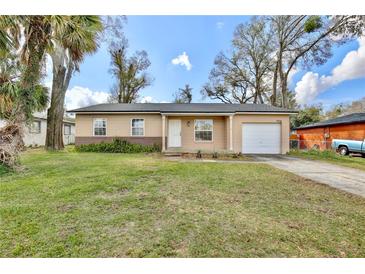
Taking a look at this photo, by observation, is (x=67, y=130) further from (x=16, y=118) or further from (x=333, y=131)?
(x=333, y=131)

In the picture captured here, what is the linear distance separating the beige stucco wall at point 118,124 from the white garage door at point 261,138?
6113 millimetres

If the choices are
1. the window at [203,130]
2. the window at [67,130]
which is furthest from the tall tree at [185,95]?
the window at [203,130]

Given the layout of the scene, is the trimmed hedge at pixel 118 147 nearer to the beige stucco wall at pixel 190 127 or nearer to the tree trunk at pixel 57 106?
the beige stucco wall at pixel 190 127

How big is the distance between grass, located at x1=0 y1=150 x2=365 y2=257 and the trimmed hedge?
8.00 metres

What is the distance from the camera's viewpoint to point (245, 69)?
26.6m

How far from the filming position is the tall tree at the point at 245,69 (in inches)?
948

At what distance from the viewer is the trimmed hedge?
527 inches

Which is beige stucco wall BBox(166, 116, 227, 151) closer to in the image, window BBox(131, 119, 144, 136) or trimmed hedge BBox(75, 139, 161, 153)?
window BBox(131, 119, 144, 136)

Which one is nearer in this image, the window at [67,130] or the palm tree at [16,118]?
the palm tree at [16,118]

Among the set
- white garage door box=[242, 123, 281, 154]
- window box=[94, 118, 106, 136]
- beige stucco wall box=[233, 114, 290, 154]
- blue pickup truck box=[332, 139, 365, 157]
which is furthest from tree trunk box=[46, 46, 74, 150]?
blue pickup truck box=[332, 139, 365, 157]

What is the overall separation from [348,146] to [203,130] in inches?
390

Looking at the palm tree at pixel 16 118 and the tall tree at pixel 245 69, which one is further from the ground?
the tall tree at pixel 245 69

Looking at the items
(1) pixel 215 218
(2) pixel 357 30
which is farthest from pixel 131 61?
(1) pixel 215 218

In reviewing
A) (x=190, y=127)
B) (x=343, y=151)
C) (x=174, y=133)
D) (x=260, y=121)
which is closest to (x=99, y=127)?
(x=174, y=133)
